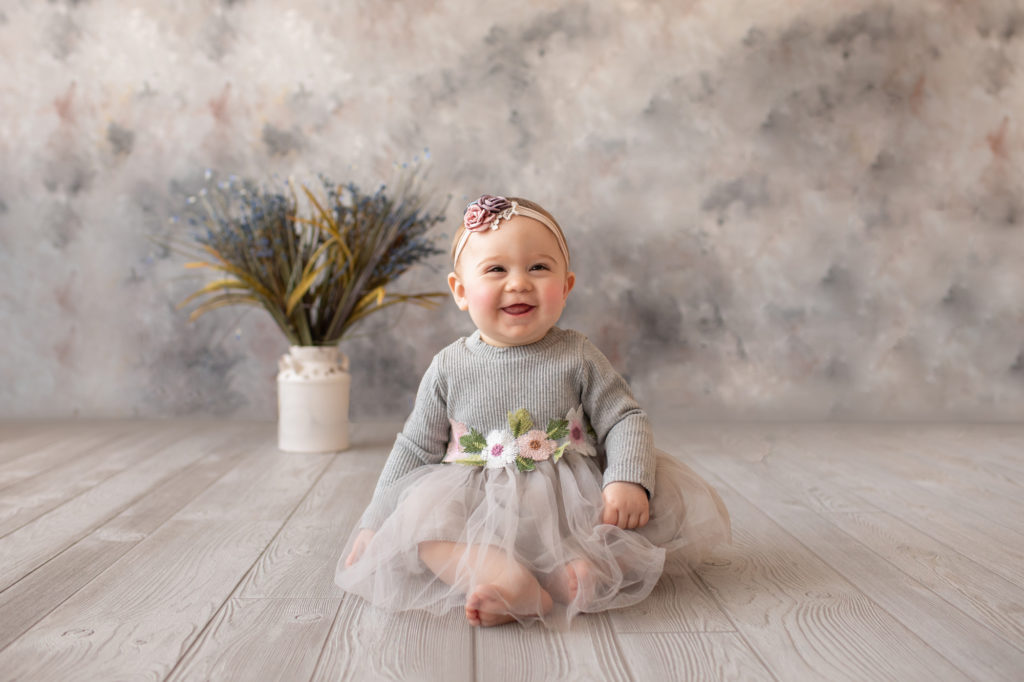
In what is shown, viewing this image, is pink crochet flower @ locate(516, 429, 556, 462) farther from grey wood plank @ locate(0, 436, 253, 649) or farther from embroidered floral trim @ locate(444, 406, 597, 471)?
grey wood plank @ locate(0, 436, 253, 649)

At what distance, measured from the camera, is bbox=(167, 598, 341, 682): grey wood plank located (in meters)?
1.04

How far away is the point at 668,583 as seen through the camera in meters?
1.36

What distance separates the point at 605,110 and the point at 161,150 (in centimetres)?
144

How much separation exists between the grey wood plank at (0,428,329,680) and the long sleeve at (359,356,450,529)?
0.95ft

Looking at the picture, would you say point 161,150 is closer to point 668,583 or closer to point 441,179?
point 441,179

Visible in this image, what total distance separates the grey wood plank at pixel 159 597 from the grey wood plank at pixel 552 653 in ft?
1.24

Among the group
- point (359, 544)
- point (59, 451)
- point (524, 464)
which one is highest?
point (524, 464)

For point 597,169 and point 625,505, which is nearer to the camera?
→ point 625,505

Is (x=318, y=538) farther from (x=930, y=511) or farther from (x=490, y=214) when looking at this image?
(x=930, y=511)

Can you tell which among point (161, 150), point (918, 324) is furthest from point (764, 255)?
point (161, 150)

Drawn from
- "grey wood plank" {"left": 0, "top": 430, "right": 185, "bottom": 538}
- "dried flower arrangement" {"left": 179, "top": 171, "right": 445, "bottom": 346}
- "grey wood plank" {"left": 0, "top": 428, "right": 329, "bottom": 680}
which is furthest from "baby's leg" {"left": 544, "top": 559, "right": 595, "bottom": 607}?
"dried flower arrangement" {"left": 179, "top": 171, "right": 445, "bottom": 346}

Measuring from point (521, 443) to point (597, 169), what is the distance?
1745 mm

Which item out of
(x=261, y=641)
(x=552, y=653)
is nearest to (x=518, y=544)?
(x=552, y=653)

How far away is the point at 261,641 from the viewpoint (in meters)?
1.13
